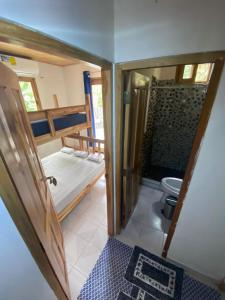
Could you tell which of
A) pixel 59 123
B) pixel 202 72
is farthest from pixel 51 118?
pixel 202 72

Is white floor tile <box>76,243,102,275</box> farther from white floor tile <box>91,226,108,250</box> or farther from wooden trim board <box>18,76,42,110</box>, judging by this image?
wooden trim board <box>18,76,42,110</box>

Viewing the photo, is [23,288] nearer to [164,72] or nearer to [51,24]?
[51,24]

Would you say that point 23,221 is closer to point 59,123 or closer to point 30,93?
point 59,123

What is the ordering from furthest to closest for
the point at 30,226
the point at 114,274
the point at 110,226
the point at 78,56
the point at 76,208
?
the point at 76,208 < the point at 110,226 < the point at 114,274 < the point at 78,56 < the point at 30,226

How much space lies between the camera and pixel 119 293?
1385 millimetres

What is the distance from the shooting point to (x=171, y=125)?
322 centimetres

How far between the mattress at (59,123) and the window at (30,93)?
1.34 m

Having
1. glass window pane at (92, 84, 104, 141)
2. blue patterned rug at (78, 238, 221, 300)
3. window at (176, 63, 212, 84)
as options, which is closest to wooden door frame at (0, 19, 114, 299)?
blue patterned rug at (78, 238, 221, 300)

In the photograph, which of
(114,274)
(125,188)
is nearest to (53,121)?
(125,188)

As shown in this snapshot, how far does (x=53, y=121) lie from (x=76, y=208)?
163 centimetres

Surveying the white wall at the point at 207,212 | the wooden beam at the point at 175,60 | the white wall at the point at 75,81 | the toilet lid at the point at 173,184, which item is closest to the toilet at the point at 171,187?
the toilet lid at the point at 173,184

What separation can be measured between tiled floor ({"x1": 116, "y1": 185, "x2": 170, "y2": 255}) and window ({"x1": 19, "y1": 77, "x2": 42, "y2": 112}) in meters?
3.46

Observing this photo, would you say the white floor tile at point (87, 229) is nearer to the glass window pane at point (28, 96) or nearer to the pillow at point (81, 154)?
the pillow at point (81, 154)

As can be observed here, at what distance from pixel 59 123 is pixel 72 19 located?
2.06m
